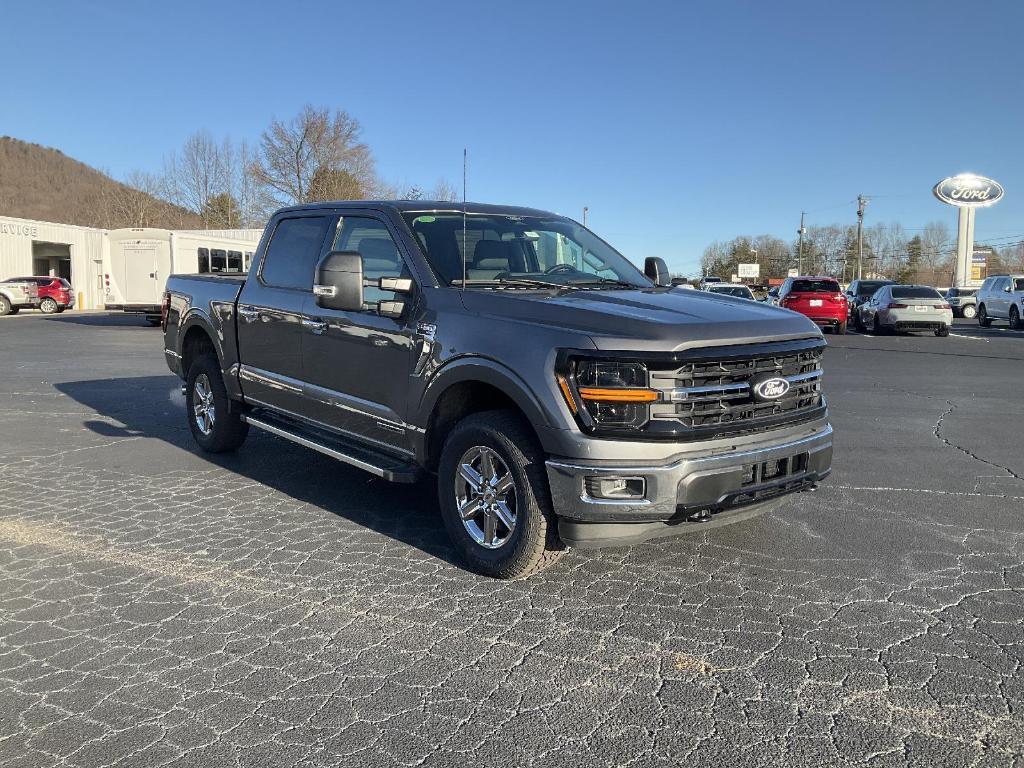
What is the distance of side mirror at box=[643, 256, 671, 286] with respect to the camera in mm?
6036

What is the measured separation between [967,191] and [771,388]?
61993 millimetres

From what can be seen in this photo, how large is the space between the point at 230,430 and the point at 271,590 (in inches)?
116

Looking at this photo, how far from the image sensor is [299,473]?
641cm

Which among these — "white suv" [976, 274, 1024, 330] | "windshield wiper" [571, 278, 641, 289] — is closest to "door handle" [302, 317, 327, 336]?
"windshield wiper" [571, 278, 641, 289]

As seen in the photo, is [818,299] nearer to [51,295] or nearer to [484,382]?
[484,382]

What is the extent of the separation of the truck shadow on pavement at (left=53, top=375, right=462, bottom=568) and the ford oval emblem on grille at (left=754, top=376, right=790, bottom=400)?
182cm

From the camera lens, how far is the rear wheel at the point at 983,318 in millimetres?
28806

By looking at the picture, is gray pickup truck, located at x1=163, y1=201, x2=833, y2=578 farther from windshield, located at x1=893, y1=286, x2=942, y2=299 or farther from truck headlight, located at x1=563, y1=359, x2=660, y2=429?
windshield, located at x1=893, y1=286, x2=942, y2=299

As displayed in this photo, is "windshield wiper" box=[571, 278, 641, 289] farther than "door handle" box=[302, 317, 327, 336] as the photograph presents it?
No

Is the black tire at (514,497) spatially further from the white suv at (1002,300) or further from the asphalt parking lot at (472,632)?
the white suv at (1002,300)

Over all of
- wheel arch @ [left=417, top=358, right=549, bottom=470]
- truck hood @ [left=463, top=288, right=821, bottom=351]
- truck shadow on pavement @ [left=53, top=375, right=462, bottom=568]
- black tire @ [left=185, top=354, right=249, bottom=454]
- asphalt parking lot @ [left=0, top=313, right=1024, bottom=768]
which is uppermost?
truck hood @ [left=463, top=288, right=821, bottom=351]

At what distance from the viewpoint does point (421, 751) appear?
273 centimetres

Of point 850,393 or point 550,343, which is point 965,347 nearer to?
point 850,393

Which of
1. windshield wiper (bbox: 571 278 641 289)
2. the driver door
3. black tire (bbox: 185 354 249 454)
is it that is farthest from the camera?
black tire (bbox: 185 354 249 454)
